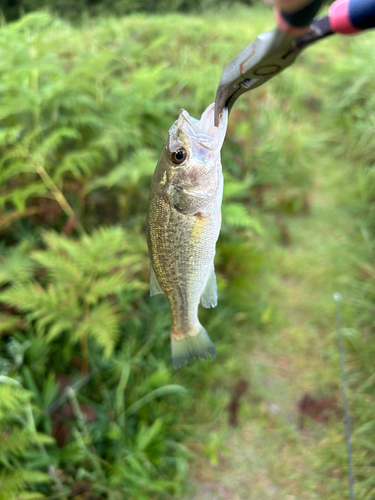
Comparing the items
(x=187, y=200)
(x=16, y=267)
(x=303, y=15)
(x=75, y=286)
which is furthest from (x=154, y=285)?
(x=16, y=267)

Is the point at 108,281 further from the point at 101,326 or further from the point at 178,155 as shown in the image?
the point at 178,155

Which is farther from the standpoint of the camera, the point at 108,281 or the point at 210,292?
the point at 108,281

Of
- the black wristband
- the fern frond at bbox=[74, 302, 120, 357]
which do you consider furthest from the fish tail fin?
the fern frond at bbox=[74, 302, 120, 357]

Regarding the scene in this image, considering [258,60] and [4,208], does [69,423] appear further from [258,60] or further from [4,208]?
[258,60]

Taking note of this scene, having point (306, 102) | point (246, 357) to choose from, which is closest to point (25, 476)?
point (246, 357)

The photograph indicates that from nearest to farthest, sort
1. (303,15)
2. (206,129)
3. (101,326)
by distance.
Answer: (303,15) → (206,129) → (101,326)
